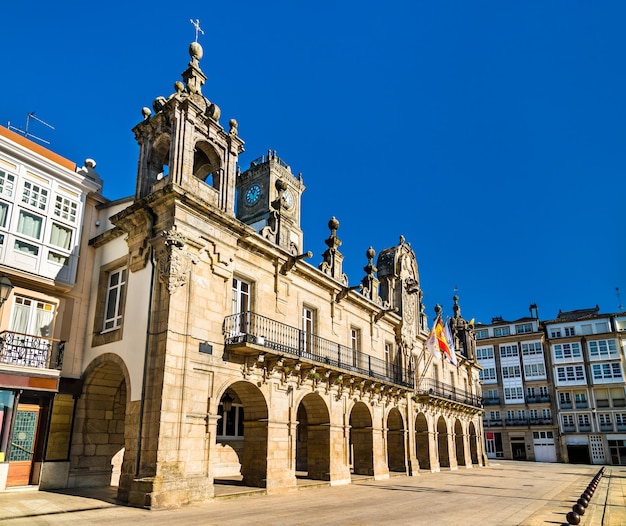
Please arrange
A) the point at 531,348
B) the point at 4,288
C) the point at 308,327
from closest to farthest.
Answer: the point at 4,288, the point at 308,327, the point at 531,348

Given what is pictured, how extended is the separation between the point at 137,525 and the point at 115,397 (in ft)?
21.8

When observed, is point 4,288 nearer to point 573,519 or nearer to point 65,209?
point 65,209

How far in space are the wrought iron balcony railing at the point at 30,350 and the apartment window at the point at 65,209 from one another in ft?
11.9

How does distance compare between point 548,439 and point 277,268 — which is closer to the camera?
point 277,268

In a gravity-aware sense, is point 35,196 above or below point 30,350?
above

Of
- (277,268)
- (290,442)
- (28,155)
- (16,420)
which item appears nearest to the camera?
(16,420)

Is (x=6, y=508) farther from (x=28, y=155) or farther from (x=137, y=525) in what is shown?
(x=28, y=155)

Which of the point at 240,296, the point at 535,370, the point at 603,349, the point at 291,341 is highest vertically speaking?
the point at 603,349

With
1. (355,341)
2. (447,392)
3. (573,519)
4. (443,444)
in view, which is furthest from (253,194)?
(573,519)

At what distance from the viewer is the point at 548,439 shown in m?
46.4

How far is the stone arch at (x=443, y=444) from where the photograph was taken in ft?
88.7

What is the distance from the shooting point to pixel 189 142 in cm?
1353

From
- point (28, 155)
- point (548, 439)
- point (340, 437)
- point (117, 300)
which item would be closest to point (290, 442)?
point (340, 437)

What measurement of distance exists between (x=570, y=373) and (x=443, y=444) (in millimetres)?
26639
